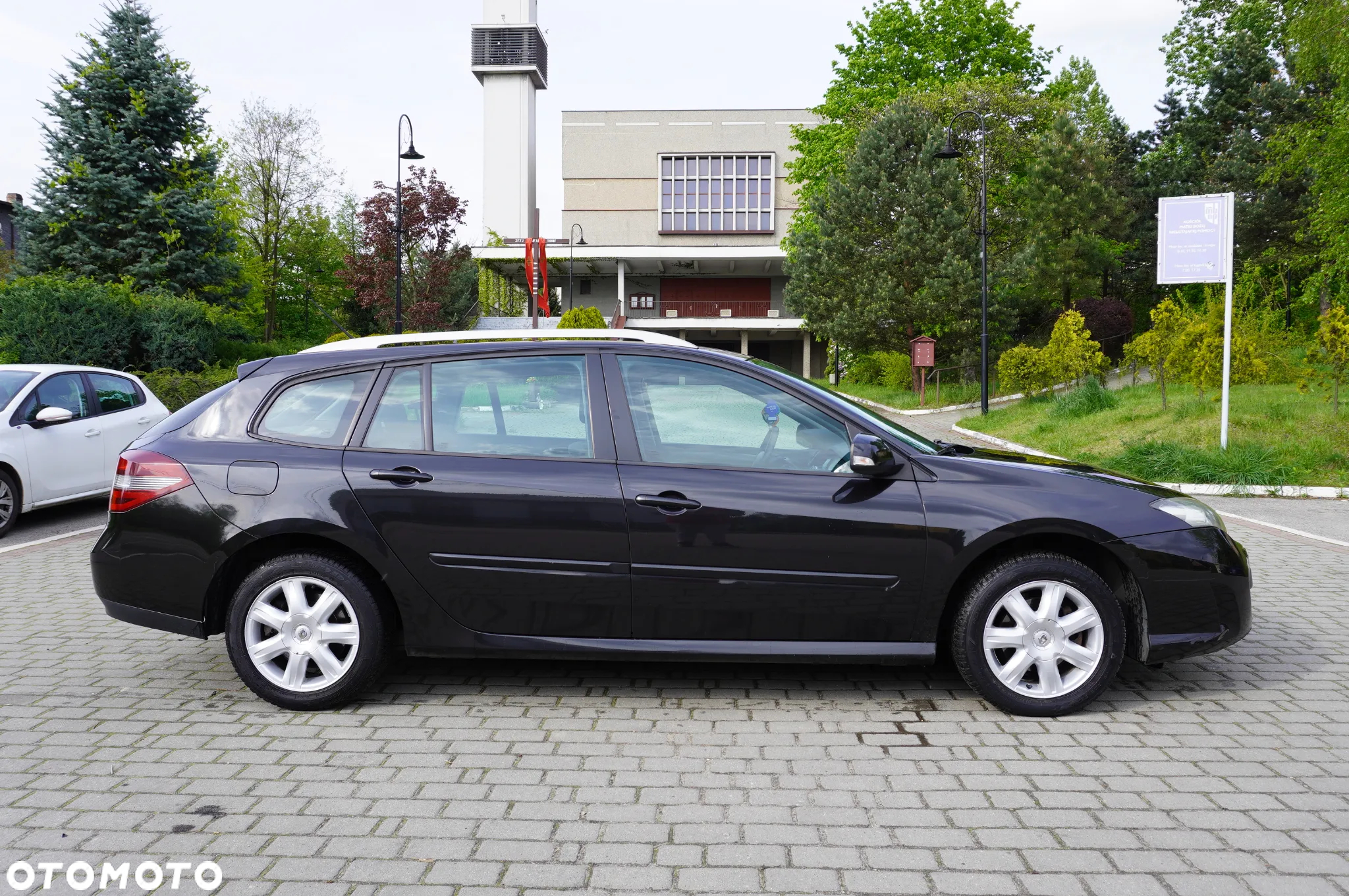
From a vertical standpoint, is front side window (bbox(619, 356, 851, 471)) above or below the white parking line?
above

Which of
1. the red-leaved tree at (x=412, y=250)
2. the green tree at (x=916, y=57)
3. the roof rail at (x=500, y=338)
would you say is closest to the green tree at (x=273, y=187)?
the red-leaved tree at (x=412, y=250)

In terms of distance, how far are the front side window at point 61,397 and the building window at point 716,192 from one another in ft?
188

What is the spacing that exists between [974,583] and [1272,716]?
146 centimetres

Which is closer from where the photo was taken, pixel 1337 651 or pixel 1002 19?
pixel 1337 651

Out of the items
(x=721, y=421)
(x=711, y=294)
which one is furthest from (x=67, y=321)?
(x=711, y=294)

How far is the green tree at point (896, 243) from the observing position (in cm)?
2936

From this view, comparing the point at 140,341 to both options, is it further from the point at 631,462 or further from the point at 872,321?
the point at 631,462

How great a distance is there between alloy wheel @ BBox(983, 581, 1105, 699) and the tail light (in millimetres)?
3655

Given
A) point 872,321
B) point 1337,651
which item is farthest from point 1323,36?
point 1337,651

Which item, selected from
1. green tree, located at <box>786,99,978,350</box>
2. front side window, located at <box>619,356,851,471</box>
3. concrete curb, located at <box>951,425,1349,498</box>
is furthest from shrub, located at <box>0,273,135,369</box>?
concrete curb, located at <box>951,425,1349,498</box>

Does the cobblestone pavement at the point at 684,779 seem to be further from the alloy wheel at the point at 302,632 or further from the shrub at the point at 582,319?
the shrub at the point at 582,319

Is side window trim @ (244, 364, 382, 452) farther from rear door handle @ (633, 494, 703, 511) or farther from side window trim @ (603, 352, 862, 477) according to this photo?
rear door handle @ (633, 494, 703, 511)

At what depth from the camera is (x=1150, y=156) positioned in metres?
45.5

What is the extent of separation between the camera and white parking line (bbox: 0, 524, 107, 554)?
855 cm
